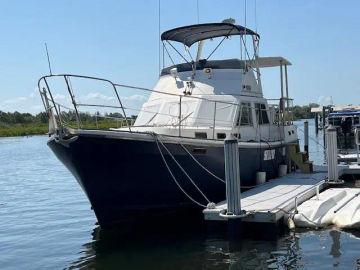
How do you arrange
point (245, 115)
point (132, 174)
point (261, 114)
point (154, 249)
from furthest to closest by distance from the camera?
point (261, 114) < point (245, 115) < point (132, 174) < point (154, 249)

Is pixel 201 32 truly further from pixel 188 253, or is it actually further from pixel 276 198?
pixel 188 253

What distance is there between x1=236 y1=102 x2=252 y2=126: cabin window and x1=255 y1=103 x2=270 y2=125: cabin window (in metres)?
0.51

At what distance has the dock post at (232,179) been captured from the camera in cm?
1022

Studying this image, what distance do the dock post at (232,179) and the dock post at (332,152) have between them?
4817 mm

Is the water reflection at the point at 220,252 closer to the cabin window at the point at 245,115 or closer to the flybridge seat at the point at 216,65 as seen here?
the cabin window at the point at 245,115

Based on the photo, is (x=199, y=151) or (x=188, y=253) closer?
(x=188, y=253)

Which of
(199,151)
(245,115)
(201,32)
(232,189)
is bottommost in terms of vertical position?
(232,189)

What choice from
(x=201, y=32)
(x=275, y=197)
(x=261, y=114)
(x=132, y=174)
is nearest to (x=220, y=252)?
(x=132, y=174)

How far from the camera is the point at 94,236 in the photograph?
12.3 m

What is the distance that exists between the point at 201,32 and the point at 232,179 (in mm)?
6169

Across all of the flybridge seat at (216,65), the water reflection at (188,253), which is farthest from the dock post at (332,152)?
the water reflection at (188,253)

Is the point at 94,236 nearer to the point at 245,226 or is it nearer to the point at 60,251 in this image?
the point at 60,251

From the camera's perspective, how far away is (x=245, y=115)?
1402cm

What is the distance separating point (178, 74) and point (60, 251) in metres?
6.10
